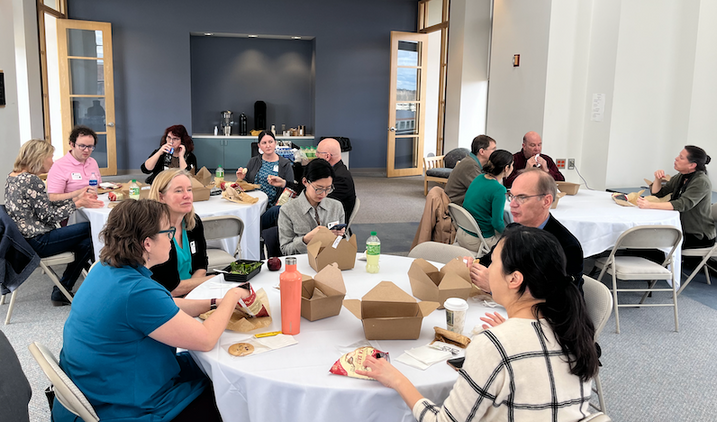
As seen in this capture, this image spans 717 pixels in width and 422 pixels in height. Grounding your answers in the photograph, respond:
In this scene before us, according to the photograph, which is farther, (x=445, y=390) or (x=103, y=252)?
(x=103, y=252)

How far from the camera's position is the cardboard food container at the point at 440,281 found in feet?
7.29

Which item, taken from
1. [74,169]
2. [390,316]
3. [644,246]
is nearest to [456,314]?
[390,316]

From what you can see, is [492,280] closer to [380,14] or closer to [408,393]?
[408,393]

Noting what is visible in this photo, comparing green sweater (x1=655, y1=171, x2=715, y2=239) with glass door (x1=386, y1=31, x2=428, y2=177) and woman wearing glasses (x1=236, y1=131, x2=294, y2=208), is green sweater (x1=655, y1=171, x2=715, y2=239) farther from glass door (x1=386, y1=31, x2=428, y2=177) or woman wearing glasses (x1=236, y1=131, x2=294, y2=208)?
glass door (x1=386, y1=31, x2=428, y2=177)

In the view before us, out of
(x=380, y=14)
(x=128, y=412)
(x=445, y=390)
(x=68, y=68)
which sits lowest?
(x=128, y=412)

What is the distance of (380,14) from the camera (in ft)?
38.5

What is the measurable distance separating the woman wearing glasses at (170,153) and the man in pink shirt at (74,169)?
870mm

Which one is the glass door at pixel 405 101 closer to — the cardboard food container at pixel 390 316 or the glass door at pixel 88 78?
the glass door at pixel 88 78

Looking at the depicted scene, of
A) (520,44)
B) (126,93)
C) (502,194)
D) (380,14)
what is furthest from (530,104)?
(126,93)

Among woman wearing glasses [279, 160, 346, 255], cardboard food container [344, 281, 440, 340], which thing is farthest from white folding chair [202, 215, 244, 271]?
cardboard food container [344, 281, 440, 340]

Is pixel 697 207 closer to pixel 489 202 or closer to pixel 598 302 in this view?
pixel 489 202

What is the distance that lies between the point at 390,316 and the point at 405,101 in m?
10.1

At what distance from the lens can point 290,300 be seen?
192cm

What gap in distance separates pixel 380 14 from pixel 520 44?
509 cm
